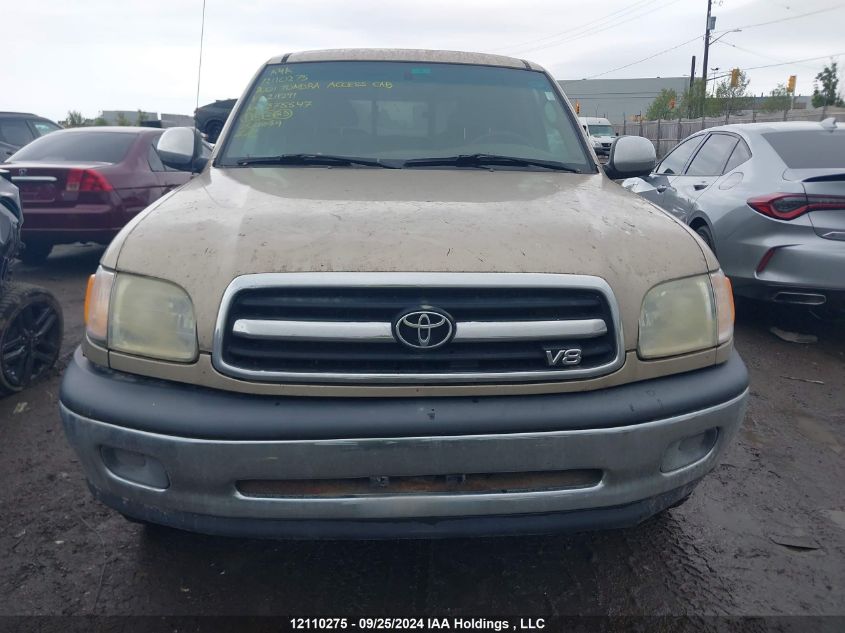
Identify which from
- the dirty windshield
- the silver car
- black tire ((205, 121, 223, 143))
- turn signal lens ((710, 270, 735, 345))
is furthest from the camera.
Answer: black tire ((205, 121, 223, 143))

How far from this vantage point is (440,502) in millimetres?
1883

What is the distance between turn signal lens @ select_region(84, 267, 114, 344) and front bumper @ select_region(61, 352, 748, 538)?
0.14 metres

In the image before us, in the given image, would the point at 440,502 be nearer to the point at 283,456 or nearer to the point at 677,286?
the point at 283,456

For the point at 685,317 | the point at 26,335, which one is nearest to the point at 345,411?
the point at 685,317

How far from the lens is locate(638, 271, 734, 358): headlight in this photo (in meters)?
2.05

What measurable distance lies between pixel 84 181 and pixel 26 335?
127 inches

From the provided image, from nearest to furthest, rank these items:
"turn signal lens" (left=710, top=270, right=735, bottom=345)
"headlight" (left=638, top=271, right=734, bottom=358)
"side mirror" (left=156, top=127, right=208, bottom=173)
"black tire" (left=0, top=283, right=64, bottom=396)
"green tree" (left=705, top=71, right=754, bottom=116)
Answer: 1. "headlight" (left=638, top=271, right=734, bottom=358)
2. "turn signal lens" (left=710, top=270, right=735, bottom=345)
3. "side mirror" (left=156, top=127, right=208, bottom=173)
4. "black tire" (left=0, top=283, right=64, bottom=396)
5. "green tree" (left=705, top=71, right=754, bottom=116)

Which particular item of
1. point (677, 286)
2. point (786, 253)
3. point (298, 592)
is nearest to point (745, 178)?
point (786, 253)

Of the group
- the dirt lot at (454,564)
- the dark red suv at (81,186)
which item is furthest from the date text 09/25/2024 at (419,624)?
the dark red suv at (81,186)

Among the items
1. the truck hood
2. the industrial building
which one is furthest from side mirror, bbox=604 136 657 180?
the industrial building

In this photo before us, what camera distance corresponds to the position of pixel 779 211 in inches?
186

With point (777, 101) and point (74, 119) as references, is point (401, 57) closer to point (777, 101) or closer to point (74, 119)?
point (74, 119)

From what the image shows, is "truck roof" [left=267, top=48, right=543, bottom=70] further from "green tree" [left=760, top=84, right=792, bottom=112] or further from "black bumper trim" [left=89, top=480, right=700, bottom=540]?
"green tree" [left=760, top=84, right=792, bottom=112]

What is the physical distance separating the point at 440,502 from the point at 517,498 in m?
0.22
